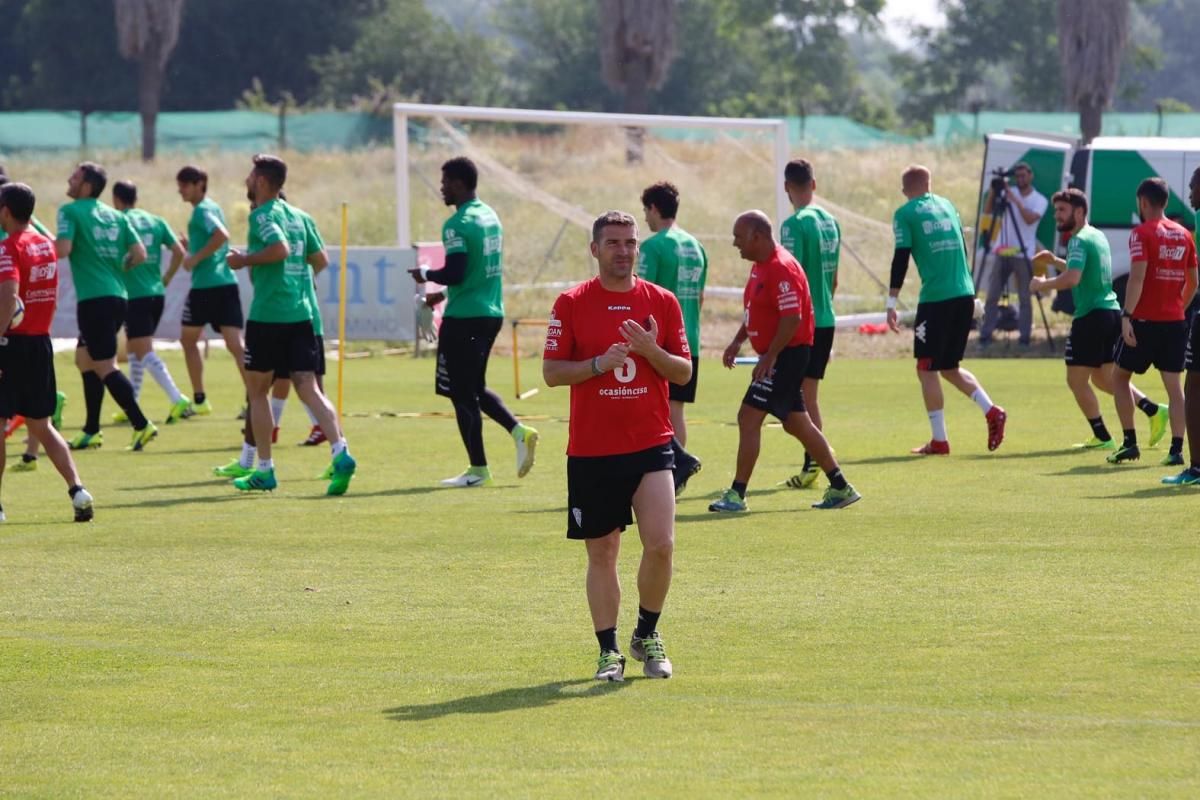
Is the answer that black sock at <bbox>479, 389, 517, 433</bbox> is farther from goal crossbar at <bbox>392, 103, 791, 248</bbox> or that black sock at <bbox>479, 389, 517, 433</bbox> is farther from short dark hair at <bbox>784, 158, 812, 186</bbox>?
goal crossbar at <bbox>392, 103, 791, 248</bbox>

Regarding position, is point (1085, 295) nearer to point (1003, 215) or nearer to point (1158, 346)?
point (1158, 346)

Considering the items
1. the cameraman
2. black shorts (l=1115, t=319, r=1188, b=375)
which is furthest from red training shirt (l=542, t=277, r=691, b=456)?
the cameraman

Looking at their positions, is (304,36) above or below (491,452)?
above

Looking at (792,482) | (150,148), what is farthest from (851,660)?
(150,148)

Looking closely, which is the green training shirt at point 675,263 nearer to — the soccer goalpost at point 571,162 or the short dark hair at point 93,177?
the short dark hair at point 93,177

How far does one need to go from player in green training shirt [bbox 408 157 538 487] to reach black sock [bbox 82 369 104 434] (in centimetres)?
389

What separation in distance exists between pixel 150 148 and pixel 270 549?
1433 inches

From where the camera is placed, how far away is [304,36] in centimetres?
6375

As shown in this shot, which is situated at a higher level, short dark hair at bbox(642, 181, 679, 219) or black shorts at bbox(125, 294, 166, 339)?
short dark hair at bbox(642, 181, 679, 219)

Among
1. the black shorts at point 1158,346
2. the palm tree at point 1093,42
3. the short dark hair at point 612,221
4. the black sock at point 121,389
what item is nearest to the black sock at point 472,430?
the black sock at point 121,389

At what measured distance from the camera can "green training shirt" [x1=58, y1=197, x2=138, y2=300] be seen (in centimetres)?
1578

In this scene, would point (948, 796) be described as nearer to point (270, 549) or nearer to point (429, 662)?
point (429, 662)

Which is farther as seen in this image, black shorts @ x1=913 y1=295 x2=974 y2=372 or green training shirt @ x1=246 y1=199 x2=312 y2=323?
black shorts @ x1=913 y1=295 x2=974 y2=372

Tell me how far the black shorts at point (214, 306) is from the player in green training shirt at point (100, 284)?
1333 mm
